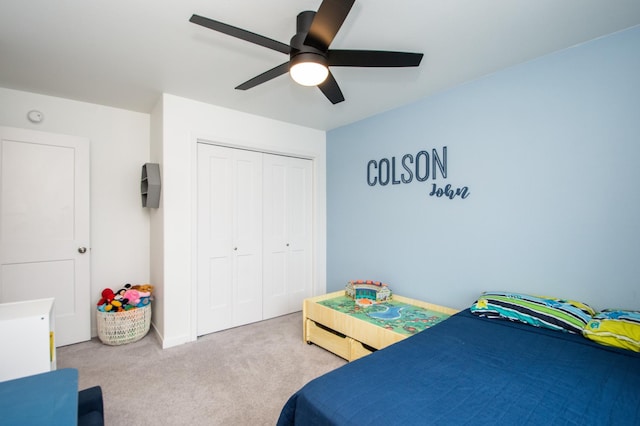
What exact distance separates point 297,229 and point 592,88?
118 inches

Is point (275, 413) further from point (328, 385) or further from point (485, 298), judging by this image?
point (485, 298)

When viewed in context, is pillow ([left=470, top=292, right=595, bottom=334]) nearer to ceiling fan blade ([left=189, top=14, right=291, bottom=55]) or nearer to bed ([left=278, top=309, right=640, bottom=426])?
bed ([left=278, top=309, right=640, bottom=426])

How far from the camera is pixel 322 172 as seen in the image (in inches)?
159

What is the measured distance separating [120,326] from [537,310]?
344 centimetres

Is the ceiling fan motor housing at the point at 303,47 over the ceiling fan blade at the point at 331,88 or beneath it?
over

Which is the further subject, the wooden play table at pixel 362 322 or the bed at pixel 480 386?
the wooden play table at pixel 362 322

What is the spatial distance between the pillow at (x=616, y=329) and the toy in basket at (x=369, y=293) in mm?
1534

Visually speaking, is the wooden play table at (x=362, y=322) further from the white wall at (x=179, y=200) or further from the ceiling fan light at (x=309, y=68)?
the ceiling fan light at (x=309, y=68)

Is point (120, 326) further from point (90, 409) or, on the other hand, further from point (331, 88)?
point (331, 88)

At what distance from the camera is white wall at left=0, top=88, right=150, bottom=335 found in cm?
302

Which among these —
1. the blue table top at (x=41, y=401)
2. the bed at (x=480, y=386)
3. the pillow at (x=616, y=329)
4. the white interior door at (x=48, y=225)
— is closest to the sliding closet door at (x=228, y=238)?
the white interior door at (x=48, y=225)

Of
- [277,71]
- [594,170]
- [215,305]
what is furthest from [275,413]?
[594,170]

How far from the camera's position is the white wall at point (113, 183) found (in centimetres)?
302

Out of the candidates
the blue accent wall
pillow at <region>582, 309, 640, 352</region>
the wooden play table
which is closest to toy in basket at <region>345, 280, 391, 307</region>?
the wooden play table
